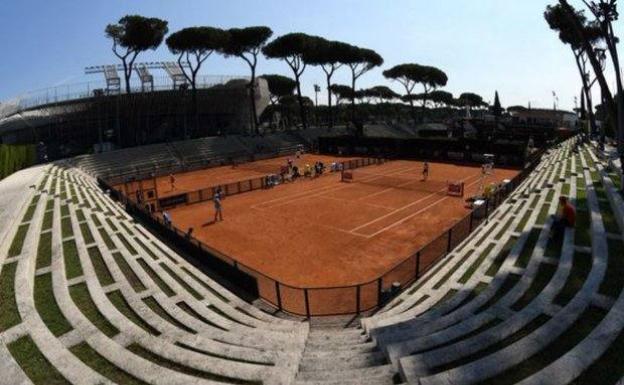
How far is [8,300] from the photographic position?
35.8 feet

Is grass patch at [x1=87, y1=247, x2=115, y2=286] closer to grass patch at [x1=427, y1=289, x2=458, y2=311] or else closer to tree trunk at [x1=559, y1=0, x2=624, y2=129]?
grass patch at [x1=427, y1=289, x2=458, y2=311]

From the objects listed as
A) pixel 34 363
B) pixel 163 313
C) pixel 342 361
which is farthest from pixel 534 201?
pixel 34 363

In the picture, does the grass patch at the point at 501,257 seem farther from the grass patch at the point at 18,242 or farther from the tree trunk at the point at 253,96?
the tree trunk at the point at 253,96

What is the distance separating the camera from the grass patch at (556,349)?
681 centimetres

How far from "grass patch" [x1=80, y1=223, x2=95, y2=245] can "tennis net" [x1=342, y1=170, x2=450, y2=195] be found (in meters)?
25.8

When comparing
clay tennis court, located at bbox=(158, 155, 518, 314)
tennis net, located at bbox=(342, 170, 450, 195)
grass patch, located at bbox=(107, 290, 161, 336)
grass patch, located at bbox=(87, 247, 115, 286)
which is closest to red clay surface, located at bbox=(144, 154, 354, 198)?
clay tennis court, located at bbox=(158, 155, 518, 314)

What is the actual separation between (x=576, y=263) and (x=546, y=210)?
804cm

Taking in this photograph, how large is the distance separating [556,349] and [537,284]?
12.7 ft

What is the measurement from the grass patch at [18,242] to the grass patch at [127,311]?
5403mm

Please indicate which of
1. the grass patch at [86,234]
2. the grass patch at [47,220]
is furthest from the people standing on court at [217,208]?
the grass patch at [47,220]

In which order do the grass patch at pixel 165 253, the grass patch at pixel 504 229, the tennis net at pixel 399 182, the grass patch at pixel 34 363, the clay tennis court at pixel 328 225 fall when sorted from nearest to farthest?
1. the grass patch at pixel 34 363
2. the grass patch at pixel 165 253
3. the grass patch at pixel 504 229
4. the clay tennis court at pixel 328 225
5. the tennis net at pixel 399 182

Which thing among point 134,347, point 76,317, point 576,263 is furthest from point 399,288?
point 76,317

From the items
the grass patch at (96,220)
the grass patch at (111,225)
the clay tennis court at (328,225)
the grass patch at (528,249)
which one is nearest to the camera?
the grass patch at (528,249)

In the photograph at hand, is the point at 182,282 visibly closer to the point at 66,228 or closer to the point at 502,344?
the point at 66,228
